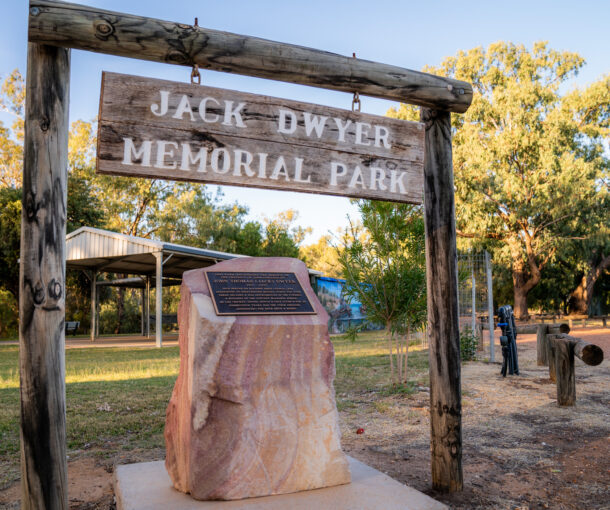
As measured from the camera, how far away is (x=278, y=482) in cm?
338

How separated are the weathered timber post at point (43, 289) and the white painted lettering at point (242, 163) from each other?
1034mm

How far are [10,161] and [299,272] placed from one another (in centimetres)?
3579

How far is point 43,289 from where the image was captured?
275 centimetres

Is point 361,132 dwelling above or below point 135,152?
above

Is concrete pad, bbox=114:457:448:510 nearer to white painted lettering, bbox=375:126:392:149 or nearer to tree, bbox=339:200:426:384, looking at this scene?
white painted lettering, bbox=375:126:392:149

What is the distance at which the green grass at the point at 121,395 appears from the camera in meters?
5.42

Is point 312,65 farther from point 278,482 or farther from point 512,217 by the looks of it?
point 512,217

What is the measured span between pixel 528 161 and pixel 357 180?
24024 millimetres

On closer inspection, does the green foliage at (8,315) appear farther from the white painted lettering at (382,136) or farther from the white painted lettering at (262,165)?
the white painted lettering at (382,136)

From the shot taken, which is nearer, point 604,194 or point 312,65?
point 312,65

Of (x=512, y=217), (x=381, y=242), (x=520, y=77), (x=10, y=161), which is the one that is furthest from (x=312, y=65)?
(x=10, y=161)

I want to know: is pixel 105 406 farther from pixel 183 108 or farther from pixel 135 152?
pixel 183 108

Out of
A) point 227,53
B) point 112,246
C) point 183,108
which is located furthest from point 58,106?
point 112,246

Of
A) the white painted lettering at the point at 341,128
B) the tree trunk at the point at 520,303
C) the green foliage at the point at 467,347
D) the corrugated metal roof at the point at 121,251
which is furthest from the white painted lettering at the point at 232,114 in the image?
the tree trunk at the point at 520,303
